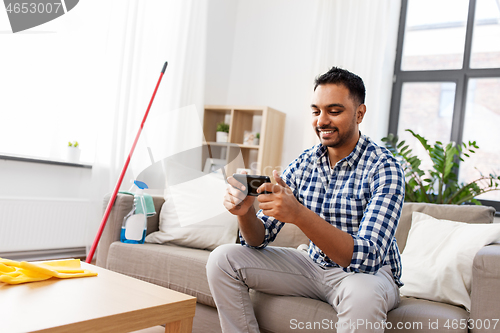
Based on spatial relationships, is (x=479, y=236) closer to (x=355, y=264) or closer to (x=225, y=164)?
(x=355, y=264)

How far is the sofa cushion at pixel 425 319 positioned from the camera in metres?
1.18

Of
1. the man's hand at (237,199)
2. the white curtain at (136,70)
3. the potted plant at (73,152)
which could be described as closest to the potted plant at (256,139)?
the white curtain at (136,70)

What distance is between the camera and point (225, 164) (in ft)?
4.81

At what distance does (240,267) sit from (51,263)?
0.57 meters

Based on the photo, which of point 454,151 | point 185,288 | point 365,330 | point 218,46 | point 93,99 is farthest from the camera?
point 218,46

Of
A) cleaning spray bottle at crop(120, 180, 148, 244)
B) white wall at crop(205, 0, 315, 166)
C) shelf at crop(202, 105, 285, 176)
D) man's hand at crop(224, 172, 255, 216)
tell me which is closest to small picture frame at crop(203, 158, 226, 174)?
man's hand at crop(224, 172, 255, 216)

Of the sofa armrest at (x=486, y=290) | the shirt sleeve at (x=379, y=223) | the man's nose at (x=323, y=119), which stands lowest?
the sofa armrest at (x=486, y=290)

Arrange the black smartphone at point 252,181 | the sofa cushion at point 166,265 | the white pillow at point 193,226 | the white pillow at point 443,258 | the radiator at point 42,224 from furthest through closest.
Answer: the radiator at point 42,224 < the white pillow at point 193,226 < the sofa cushion at point 166,265 < the white pillow at point 443,258 < the black smartphone at point 252,181

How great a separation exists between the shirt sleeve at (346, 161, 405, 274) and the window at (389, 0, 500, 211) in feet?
7.25

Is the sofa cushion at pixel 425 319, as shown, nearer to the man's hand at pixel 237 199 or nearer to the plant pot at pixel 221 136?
the man's hand at pixel 237 199

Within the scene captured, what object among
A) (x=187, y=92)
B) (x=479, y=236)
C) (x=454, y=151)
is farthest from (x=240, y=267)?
(x=187, y=92)

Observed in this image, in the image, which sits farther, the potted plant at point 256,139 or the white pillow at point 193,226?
the potted plant at point 256,139

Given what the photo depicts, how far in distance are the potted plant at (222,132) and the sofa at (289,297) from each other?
1553mm

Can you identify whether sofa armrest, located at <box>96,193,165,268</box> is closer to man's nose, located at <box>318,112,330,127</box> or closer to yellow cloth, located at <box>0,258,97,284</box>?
yellow cloth, located at <box>0,258,97,284</box>
